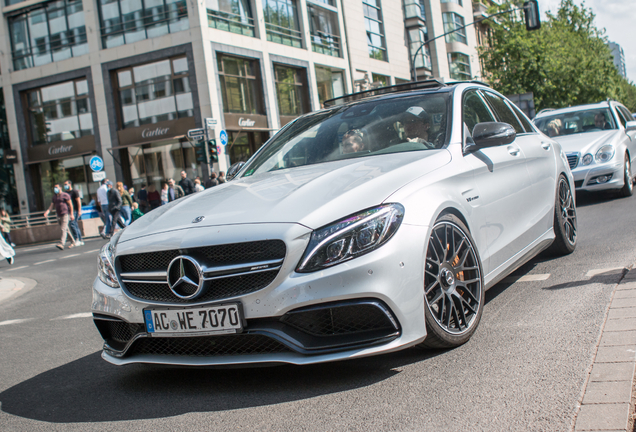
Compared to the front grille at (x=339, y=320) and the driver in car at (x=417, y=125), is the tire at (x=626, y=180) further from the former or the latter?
the front grille at (x=339, y=320)

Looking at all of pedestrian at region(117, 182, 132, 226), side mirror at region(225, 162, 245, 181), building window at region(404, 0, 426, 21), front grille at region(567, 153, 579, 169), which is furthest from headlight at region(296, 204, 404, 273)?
building window at region(404, 0, 426, 21)

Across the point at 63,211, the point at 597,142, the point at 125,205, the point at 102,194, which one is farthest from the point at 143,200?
the point at 597,142

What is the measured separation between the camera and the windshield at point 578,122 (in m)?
11.7

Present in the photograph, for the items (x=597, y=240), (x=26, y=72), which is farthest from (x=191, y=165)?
(x=597, y=240)

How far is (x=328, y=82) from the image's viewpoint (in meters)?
35.2

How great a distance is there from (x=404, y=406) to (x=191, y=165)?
1047 inches

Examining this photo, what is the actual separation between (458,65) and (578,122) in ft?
135

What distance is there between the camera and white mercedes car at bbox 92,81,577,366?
303 cm

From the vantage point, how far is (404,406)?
2848 mm

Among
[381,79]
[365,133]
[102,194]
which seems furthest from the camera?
[381,79]

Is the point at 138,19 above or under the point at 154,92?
above

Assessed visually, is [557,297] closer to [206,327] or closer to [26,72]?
[206,327]

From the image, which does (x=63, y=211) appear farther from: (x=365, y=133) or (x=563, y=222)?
(x=365, y=133)

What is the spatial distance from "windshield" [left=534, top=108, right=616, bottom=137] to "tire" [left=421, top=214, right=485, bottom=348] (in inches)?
344
